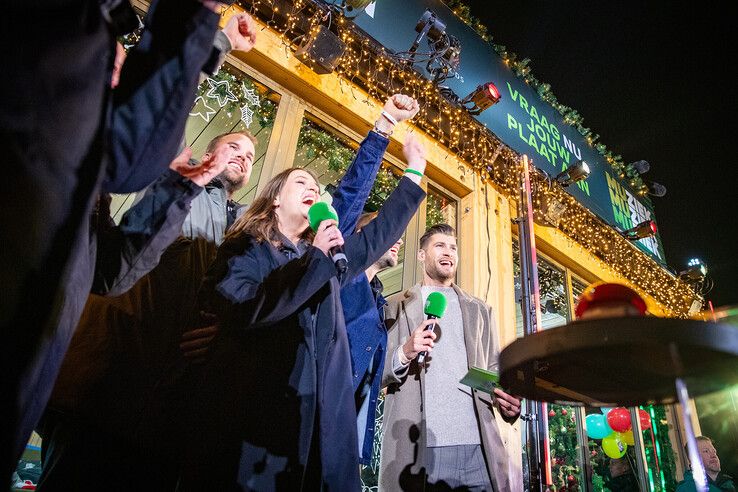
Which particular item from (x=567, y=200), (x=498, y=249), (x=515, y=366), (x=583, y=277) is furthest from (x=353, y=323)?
(x=583, y=277)

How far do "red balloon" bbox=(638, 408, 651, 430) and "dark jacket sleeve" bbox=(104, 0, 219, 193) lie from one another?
788 centimetres

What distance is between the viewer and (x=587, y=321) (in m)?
0.82

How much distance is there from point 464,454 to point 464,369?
54 centimetres

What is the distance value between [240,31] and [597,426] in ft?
23.3

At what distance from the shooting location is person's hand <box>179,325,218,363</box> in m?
1.55

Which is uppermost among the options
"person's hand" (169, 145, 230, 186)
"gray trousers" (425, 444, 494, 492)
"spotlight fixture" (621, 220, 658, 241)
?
"spotlight fixture" (621, 220, 658, 241)

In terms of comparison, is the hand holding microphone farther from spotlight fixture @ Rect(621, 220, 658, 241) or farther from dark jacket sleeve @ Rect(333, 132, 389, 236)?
spotlight fixture @ Rect(621, 220, 658, 241)

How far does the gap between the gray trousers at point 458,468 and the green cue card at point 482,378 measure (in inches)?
20.6

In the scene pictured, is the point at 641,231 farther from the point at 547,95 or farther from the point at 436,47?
the point at 436,47

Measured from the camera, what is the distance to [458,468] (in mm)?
2455

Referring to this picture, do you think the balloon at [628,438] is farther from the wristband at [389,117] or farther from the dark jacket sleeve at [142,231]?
the dark jacket sleeve at [142,231]

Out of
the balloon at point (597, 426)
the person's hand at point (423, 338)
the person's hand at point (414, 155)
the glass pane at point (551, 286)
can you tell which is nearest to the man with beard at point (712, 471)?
the balloon at point (597, 426)

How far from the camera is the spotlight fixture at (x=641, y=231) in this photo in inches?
302

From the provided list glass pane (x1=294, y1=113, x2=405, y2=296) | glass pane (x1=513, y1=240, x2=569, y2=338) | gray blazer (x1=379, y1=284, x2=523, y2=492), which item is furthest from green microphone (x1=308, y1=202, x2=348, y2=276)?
glass pane (x1=513, y1=240, x2=569, y2=338)
